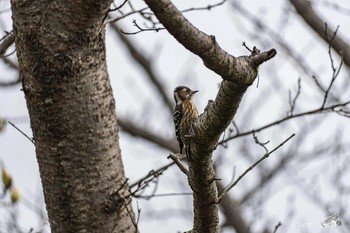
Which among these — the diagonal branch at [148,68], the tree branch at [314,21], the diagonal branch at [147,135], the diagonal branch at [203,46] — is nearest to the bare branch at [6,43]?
the diagonal branch at [203,46]

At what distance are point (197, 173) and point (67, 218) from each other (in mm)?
743

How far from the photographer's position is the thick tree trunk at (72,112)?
321 centimetres

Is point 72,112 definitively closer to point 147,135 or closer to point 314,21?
point 314,21

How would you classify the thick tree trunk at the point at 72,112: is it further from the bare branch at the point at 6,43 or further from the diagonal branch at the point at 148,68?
the diagonal branch at the point at 148,68

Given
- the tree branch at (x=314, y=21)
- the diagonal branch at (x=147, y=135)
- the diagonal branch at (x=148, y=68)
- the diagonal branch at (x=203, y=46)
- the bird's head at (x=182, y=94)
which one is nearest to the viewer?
the diagonal branch at (x=203, y=46)

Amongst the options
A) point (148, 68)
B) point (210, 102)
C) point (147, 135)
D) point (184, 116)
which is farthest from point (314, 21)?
point (210, 102)

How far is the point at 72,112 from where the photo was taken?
3336mm

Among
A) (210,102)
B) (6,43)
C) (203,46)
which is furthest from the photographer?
(6,43)

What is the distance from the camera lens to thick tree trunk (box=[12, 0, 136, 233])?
3.21m

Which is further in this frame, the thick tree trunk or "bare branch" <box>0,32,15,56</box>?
"bare branch" <box>0,32,15,56</box>

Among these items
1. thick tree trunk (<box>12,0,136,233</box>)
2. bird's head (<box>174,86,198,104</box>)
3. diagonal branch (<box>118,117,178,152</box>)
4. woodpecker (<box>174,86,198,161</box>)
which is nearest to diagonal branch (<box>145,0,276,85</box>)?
thick tree trunk (<box>12,0,136,233</box>)

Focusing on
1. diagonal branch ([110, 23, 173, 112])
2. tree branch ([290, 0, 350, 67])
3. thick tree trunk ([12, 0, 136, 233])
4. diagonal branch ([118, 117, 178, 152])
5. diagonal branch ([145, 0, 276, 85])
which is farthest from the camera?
diagonal branch ([110, 23, 173, 112])

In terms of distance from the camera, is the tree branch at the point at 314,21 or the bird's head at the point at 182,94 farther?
the tree branch at the point at 314,21

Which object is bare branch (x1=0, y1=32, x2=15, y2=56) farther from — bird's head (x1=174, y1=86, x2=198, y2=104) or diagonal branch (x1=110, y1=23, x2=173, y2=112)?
diagonal branch (x1=110, y1=23, x2=173, y2=112)
